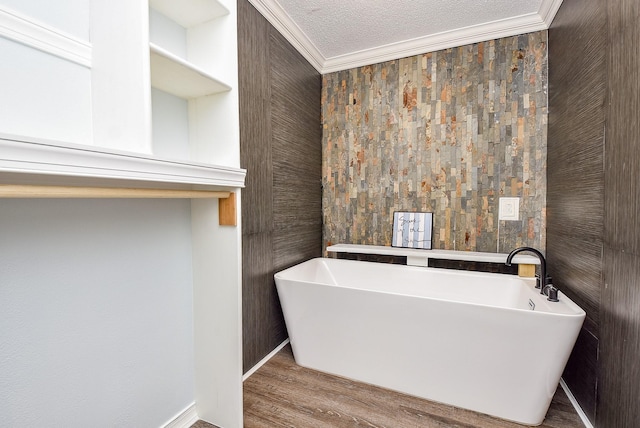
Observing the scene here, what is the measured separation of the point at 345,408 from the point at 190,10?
2046 mm

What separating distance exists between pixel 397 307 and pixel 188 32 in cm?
175

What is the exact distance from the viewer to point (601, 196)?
4.11 ft

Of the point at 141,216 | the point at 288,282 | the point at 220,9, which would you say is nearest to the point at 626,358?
the point at 288,282

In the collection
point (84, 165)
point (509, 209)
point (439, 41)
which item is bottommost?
point (509, 209)

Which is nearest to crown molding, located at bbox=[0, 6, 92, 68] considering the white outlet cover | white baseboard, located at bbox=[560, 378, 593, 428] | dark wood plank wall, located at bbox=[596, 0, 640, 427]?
dark wood plank wall, located at bbox=[596, 0, 640, 427]

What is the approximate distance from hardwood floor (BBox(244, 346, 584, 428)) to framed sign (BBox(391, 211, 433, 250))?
108cm

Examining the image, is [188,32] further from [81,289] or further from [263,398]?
[263,398]

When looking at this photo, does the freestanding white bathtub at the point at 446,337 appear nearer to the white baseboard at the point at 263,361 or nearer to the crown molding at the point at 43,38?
the white baseboard at the point at 263,361

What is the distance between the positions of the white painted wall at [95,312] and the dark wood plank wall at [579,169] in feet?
6.52

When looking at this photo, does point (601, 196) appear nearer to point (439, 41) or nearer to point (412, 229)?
point (412, 229)

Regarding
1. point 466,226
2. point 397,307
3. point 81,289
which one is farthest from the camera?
point 466,226

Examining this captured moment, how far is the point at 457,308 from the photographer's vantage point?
1386mm

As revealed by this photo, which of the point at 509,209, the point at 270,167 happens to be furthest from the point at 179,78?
the point at 509,209

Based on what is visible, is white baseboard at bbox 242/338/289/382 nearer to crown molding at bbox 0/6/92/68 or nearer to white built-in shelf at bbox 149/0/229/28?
crown molding at bbox 0/6/92/68
